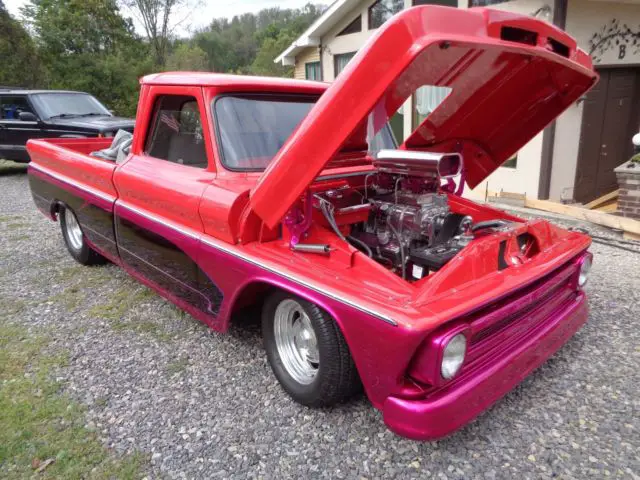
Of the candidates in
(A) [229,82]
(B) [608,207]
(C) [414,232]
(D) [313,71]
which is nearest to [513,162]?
(B) [608,207]

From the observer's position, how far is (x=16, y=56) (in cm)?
1686

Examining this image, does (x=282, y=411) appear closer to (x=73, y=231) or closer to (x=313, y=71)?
(x=73, y=231)

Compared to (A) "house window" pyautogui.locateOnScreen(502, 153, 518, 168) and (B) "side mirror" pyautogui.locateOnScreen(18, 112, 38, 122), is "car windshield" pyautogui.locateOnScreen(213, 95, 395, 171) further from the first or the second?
(B) "side mirror" pyautogui.locateOnScreen(18, 112, 38, 122)

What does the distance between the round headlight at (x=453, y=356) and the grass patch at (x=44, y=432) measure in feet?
4.99

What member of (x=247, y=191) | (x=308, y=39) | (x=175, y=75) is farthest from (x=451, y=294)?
(x=308, y=39)

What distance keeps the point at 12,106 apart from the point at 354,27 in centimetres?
773

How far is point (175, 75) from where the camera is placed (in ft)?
10.8

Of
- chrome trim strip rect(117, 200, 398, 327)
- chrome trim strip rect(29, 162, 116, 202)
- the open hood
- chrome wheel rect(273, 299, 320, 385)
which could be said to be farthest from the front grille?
chrome trim strip rect(29, 162, 116, 202)

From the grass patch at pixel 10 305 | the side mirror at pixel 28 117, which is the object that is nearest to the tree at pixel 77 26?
the side mirror at pixel 28 117

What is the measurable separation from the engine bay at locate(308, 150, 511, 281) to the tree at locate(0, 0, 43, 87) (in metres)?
18.8

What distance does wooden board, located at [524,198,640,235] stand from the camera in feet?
17.1

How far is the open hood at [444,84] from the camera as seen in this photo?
1.82 meters

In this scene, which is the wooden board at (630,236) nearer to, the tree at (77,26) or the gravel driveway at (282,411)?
the gravel driveway at (282,411)

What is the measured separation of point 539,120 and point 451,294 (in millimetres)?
1779
